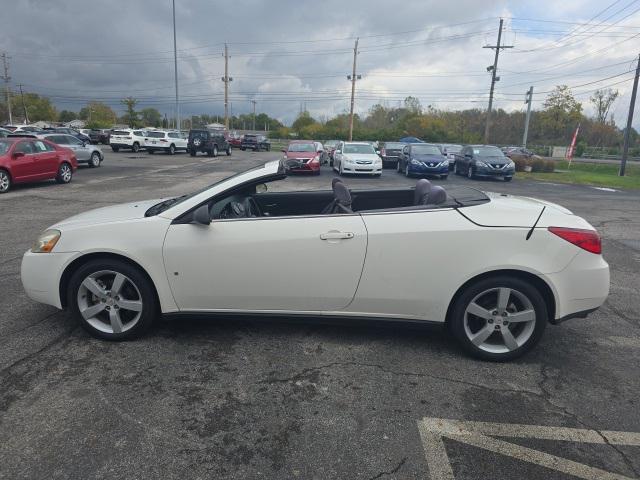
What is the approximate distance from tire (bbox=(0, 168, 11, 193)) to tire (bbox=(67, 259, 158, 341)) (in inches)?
449

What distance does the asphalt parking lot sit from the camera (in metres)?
2.35

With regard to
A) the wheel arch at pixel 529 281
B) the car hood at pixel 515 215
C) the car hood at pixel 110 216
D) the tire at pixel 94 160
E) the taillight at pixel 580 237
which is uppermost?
the car hood at pixel 515 215

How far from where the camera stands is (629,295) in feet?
17.1

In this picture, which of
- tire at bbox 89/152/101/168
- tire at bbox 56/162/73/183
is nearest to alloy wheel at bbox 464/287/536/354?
tire at bbox 56/162/73/183

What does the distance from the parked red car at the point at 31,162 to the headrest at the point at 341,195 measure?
12.3m

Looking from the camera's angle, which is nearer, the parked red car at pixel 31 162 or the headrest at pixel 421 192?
the headrest at pixel 421 192

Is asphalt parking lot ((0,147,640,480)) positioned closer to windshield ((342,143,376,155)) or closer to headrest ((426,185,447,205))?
headrest ((426,185,447,205))

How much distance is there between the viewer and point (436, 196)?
3.64 m

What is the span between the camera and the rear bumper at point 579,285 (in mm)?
3301

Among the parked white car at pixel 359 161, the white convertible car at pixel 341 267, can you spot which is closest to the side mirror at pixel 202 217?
the white convertible car at pixel 341 267

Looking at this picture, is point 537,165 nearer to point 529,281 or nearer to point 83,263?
point 529,281

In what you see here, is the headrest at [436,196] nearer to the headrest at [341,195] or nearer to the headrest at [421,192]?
the headrest at [421,192]

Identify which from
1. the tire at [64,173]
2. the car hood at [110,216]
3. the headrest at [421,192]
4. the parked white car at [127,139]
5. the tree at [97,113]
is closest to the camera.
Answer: the car hood at [110,216]

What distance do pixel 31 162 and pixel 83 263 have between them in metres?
12.2
